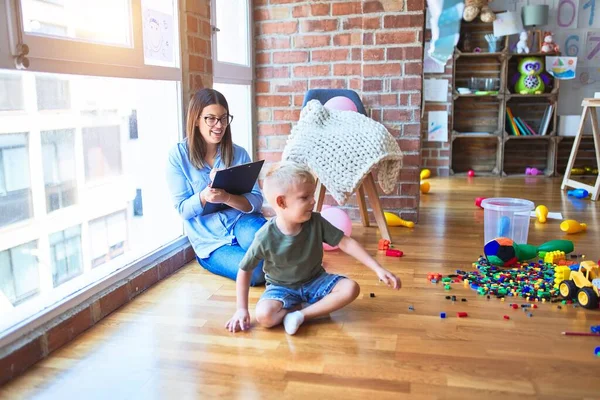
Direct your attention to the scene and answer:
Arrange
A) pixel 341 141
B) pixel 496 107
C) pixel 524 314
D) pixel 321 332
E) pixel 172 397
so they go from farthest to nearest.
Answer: pixel 496 107 → pixel 341 141 → pixel 524 314 → pixel 321 332 → pixel 172 397

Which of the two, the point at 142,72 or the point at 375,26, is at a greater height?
the point at 375,26

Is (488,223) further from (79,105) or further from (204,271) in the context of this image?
(79,105)

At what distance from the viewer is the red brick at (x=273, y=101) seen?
11.7 ft

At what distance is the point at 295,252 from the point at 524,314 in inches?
32.7

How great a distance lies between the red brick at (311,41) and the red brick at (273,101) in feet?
1.07

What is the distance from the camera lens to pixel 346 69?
11.3ft

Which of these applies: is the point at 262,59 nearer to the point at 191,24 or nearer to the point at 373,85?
the point at 373,85

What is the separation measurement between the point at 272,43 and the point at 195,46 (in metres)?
0.96

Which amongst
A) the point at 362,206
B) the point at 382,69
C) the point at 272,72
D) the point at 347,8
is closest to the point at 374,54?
the point at 382,69

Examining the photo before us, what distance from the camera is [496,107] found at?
5719 millimetres

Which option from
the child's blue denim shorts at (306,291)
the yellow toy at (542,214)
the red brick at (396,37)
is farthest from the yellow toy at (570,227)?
the child's blue denim shorts at (306,291)

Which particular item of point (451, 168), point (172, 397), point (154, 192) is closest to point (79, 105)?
point (154, 192)

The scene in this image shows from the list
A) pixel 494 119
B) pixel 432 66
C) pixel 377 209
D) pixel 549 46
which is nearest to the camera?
pixel 377 209

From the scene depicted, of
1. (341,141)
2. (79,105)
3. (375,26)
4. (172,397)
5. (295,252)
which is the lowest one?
(172,397)
